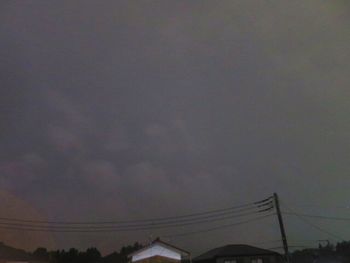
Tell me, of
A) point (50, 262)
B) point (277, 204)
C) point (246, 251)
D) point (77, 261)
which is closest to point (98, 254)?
point (77, 261)

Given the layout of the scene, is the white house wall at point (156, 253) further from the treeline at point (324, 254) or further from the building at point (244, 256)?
the treeline at point (324, 254)

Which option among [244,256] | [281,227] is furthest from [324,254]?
[281,227]

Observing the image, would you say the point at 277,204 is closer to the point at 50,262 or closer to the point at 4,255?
the point at 50,262

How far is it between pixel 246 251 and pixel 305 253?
27.1m

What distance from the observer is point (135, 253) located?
4706cm

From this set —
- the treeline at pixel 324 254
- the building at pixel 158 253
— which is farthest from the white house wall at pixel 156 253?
the treeline at pixel 324 254

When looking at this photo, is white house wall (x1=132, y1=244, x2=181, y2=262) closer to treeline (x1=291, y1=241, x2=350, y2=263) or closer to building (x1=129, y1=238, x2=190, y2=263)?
building (x1=129, y1=238, x2=190, y2=263)

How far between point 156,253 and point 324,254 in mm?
41567

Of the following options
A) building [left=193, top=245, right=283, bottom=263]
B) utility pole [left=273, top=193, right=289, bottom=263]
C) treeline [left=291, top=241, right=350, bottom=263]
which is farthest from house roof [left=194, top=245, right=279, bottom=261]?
utility pole [left=273, top=193, right=289, bottom=263]

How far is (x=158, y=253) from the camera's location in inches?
1837

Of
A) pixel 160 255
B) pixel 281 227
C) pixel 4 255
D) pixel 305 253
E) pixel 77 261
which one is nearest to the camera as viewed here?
pixel 281 227

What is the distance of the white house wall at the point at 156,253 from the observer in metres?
46.7

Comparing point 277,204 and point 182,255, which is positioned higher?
point 277,204

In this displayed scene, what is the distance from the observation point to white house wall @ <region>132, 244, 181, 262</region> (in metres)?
46.7
